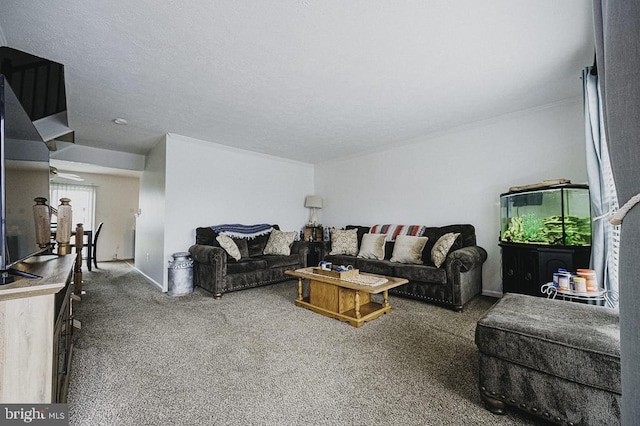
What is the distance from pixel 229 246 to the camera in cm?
386

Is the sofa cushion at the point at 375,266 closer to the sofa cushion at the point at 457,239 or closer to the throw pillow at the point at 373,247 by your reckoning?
the throw pillow at the point at 373,247

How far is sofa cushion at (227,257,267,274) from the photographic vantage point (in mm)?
3664

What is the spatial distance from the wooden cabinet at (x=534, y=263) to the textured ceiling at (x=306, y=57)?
5.18 feet

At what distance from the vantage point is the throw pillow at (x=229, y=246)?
3.82 meters

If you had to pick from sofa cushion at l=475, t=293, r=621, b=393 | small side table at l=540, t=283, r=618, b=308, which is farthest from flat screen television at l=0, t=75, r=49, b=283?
small side table at l=540, t=283, r=618, b=308

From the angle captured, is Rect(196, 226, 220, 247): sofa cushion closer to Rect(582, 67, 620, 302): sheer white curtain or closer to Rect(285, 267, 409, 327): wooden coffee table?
Rect(285, 267, 409, 327): wooden coffee table

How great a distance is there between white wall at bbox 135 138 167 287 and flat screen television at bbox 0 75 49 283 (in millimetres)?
2309

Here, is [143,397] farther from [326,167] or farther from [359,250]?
[326,167]

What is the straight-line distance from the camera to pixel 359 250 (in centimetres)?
430

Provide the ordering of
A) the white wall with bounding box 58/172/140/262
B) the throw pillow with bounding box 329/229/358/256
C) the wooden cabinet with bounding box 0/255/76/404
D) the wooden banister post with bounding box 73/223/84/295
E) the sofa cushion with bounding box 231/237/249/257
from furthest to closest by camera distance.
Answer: the white wall with bounding box 58/172/140/262, the throw pillow with bounding box 329/229/358/256, the sofa cushion with bounding box 231/237/249/257, the wooden banister post with bounding box 73/223/84/295, the wooden cabinet with bounding box 0/255/76/404

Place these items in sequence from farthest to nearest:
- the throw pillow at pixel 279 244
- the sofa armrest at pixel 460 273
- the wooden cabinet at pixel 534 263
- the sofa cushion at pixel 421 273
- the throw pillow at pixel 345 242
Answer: the throw pillow at pixel 279 244
the throw pillow at pixel 345 242
the sofa cushion at pixel 421 273
the sofa armrest at pixel 460 273
the wooden cabinet at pixel 534 263

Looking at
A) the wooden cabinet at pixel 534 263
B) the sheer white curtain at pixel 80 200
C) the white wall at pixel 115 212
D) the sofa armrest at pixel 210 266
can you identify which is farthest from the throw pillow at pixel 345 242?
the sheer white curtain at pixel 80 200

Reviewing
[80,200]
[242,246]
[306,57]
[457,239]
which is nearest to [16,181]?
[306,57]

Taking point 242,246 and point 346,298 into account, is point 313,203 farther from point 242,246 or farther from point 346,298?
point 346,298
